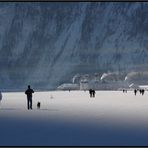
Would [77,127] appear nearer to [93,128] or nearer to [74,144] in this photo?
[93,128]

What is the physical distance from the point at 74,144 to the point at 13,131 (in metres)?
4.29

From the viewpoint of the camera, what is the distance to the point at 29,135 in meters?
15.4

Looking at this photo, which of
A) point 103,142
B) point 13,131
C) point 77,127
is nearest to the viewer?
point 103,142

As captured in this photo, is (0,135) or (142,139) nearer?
(142,139)

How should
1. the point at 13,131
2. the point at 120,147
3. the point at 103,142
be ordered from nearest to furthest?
the point at 120,147 → the point at 103,142 → the point at 13,131

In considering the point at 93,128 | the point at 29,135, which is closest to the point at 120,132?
the point at 93,128

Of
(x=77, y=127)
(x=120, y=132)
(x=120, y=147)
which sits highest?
(x=77, y=127)

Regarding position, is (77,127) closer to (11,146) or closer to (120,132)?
(120,132)

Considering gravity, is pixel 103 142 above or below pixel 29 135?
below

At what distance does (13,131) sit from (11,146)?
13.6 ft

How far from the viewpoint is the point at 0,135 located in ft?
50.8

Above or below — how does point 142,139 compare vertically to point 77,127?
below

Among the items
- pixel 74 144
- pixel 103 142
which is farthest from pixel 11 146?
pixel 103 142

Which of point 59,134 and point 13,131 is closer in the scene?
point 59,134
